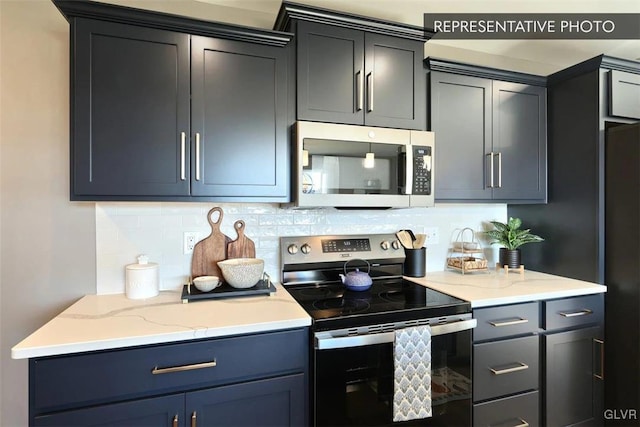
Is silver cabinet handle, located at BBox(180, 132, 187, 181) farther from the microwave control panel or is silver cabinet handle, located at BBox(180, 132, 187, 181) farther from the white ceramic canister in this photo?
the microwave control panel

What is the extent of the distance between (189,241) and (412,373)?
1.29 m

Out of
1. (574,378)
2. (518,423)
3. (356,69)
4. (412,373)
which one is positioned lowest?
(518,423)

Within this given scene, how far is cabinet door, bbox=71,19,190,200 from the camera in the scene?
54.0 inches

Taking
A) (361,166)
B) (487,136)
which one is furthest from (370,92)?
(487,136)

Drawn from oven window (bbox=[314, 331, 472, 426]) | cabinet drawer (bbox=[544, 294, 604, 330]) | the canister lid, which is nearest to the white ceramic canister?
the canister lid

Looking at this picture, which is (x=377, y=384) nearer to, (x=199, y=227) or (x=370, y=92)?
(x=199, y=227)

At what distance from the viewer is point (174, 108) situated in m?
1.49

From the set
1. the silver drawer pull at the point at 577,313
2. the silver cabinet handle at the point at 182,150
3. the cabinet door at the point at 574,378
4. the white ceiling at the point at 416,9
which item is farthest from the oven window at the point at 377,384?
the white ceiling at the point at 416,9

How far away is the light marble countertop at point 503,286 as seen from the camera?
1668 mm

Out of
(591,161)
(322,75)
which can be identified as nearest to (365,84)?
(322,75)

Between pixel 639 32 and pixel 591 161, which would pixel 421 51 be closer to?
pixel 591 161

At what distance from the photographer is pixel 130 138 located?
4.71ft

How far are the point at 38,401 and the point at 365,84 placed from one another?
6.09 feet

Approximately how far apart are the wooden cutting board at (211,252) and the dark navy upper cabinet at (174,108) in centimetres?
33
